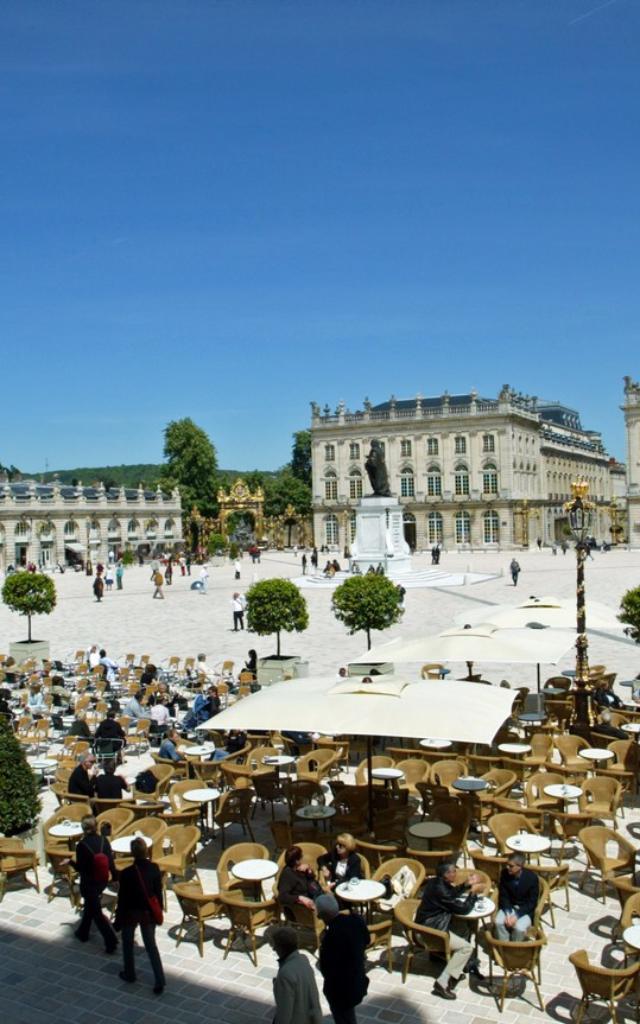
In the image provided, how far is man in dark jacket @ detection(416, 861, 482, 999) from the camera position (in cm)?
626

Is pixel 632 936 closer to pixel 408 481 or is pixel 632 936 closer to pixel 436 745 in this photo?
pixel 436 745

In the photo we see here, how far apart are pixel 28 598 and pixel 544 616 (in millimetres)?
11376

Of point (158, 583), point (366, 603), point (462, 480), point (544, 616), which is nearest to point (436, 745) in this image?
point (544, 616)

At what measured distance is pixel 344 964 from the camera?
531 cm

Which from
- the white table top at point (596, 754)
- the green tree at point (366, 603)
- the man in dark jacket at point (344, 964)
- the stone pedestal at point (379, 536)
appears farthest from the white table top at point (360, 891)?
the stone pedestal at point (379, 536)

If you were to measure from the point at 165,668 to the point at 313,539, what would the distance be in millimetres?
61341

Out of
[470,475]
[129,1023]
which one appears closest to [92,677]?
[129,1023]

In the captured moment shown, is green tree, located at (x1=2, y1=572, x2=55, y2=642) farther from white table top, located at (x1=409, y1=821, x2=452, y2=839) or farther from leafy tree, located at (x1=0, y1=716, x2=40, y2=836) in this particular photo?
white table top, located at (x1=409, y1=821, x2=452, y2=839)

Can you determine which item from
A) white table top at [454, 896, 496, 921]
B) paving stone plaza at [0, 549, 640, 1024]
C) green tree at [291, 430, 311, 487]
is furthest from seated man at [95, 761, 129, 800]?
green tree at [291, 430, 311, 487]

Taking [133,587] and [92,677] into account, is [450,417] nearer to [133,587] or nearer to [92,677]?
[133,587]

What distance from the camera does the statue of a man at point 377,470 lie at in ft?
129

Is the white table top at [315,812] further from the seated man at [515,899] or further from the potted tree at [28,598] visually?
the potted tree at [28,598]

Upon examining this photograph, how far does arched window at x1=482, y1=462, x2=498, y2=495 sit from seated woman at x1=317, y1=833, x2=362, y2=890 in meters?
67.6

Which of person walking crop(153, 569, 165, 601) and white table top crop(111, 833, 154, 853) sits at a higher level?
person walking crop(153, 569, 165, 601)
